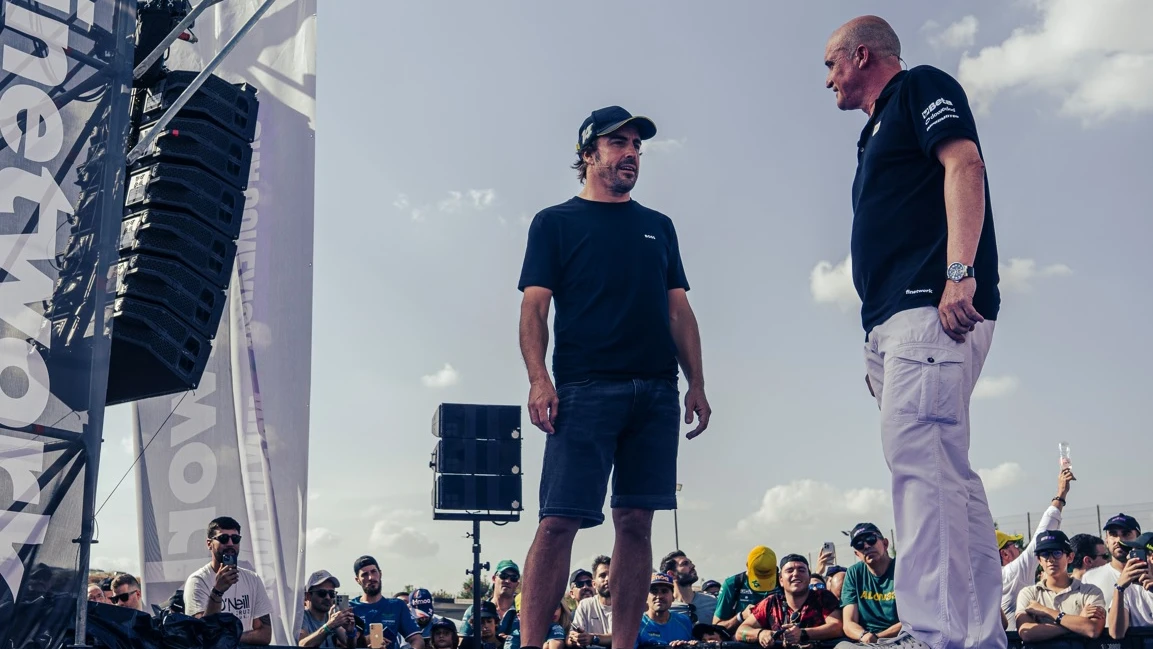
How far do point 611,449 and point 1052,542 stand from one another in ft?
17.7

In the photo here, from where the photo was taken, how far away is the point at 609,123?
12.5 feet

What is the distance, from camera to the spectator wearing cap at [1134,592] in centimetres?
718

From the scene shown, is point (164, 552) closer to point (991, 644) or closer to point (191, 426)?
point (191, 426)

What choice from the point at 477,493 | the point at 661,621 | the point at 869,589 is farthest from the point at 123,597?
the point at 869,589

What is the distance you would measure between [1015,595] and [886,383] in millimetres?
6601

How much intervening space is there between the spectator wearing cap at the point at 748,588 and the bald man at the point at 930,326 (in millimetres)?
4869

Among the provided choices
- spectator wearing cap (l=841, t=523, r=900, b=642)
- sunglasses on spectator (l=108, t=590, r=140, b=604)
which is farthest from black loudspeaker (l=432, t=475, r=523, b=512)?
spectator wearing cap (l=841, t=523, r=900, b=642)

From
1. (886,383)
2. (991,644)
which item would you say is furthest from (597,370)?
(991,644)

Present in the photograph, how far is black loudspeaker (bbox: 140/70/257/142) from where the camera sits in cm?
583

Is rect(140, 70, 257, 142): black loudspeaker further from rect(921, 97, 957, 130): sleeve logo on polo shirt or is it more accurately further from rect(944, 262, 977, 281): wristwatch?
rect(944, 262, 977, 281): wristwatch

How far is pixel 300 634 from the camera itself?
791 cm

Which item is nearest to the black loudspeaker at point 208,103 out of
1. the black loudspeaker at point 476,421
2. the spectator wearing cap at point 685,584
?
the black loudspeaker at point 476,421

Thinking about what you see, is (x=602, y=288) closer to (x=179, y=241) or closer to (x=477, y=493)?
(x=179, y=241)

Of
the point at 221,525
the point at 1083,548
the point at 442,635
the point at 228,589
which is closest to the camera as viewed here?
the point at 221,525
